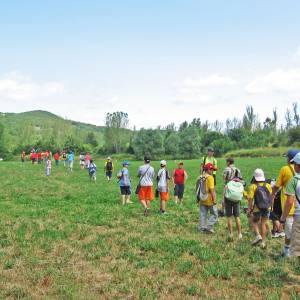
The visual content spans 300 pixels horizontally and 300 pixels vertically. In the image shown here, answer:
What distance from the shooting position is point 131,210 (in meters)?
16.0

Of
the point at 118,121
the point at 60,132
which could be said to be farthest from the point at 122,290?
the point at 60,132

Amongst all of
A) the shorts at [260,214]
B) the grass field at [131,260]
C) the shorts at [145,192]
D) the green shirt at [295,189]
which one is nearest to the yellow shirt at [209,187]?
the grass field at [131,260]

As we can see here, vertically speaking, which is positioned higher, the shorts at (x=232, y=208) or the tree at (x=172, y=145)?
the tree at (x=172, y=145)

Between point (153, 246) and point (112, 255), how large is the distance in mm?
1107

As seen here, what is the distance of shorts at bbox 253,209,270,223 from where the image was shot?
34.5ft

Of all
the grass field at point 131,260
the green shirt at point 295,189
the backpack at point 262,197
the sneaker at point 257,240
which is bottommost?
the grass field at point 131,260

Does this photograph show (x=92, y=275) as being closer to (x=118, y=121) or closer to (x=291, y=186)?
(x=291, y=186)

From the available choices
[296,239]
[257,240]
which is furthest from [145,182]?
[296,239]

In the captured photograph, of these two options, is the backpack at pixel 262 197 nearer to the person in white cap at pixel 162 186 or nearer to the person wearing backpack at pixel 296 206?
the person wearing backpack at pixel 296 206

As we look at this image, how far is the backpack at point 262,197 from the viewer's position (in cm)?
1038

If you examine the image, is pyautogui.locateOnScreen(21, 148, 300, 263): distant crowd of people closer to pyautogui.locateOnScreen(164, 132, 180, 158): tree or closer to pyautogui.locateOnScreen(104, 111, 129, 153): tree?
pyautogui.locateOnScreen(164, 132, 180, 158): tree

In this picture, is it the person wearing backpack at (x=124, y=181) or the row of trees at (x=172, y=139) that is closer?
the person wearing backpack at (x=124, y=181)

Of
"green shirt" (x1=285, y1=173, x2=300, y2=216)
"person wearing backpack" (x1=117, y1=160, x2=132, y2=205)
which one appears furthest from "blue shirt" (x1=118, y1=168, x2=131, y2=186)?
"green shirt" (x1=285, y1=173, x2=300, y2=216)

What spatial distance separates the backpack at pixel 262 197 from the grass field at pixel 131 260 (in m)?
1.04
